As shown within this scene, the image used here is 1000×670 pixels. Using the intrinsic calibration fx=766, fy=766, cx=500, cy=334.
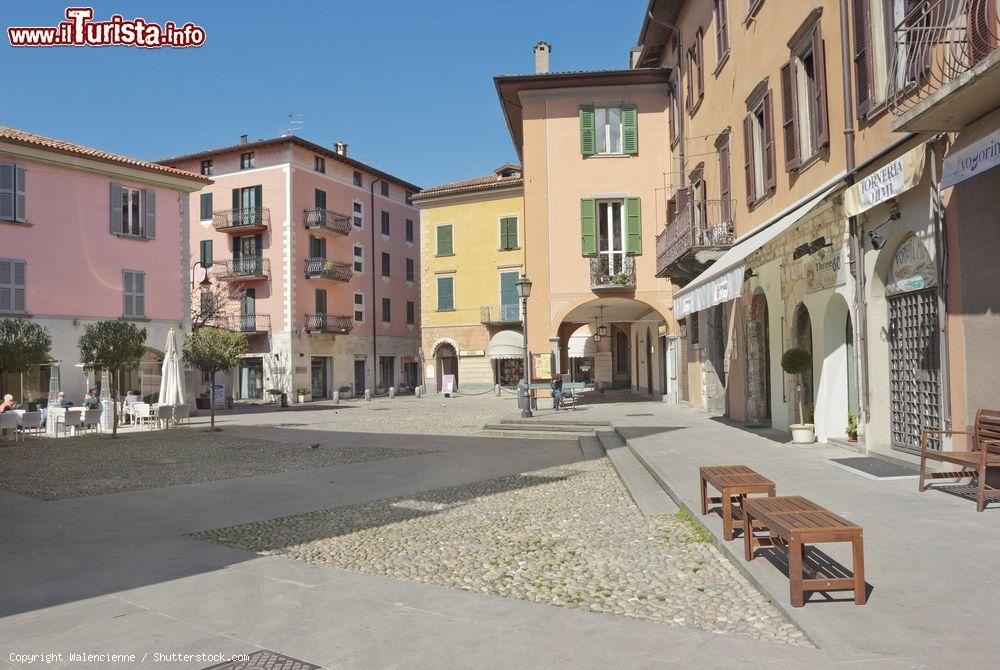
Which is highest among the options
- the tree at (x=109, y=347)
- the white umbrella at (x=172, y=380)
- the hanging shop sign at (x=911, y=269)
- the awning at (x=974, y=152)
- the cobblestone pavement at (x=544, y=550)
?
the awning at (x=974, y=152)

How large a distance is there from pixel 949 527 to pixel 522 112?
21328 mm

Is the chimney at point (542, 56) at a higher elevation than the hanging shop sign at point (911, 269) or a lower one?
higher

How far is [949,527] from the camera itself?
5637 millimetres

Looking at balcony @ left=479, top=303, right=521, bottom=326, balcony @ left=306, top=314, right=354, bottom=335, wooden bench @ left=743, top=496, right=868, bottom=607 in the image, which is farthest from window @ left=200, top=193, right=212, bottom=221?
wooden bench @ left=743, top=496, right=868, bottom=607

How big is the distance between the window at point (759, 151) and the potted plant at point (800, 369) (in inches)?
132

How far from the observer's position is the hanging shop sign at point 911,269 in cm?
839

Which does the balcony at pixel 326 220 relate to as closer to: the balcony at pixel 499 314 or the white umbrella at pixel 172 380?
the balcony at pixel 499 314

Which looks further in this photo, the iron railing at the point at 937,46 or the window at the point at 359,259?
the window at the point at 359,259

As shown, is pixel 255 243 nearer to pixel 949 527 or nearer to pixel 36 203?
pixel 36 203

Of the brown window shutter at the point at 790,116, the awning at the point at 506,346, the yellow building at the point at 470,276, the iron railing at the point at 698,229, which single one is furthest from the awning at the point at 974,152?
the yellow building at the point at 470,276

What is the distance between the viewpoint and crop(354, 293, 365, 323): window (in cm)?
4403

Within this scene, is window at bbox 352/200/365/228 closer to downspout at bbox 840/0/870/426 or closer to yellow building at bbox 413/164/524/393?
yellow building at bbox 413/164/524/393

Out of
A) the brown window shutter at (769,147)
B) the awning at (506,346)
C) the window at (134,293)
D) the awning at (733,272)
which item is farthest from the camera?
the awning at (506,346)

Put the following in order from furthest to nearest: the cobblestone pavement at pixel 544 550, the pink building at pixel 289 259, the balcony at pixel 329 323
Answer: the balcony at pixel 329 323 → the pink building at pixel 289 259 → the cobblestone pavement at pixel 544 550
